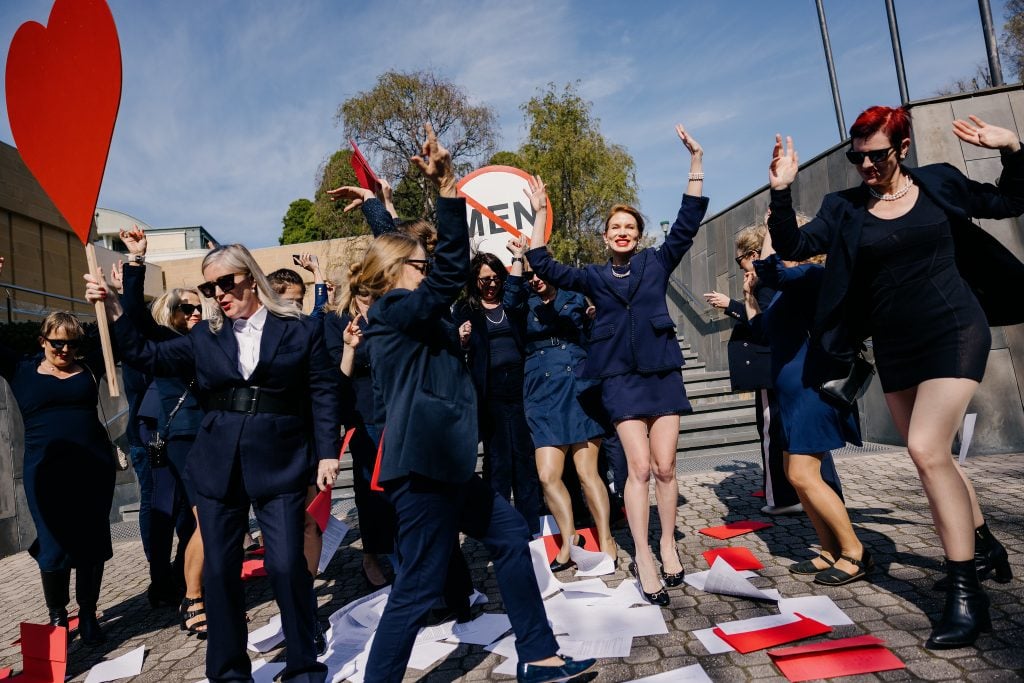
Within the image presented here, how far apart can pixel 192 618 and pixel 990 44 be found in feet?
32.5

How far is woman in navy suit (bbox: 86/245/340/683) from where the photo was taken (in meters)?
2.91

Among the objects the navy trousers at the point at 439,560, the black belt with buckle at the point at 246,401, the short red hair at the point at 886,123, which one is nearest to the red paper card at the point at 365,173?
the black belt with buckle at the point at 246,401

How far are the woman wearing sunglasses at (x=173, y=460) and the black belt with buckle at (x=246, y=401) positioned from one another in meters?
0.41

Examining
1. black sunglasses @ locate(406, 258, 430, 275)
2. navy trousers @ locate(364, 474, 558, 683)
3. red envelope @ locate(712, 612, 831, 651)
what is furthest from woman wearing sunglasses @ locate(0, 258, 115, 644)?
red envelope @ locate(712, 612, 831, 651)

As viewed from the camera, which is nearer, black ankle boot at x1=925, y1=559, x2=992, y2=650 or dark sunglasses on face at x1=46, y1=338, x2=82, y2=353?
black ankle boot at x1=925, y1=559, x2=992, y2=650

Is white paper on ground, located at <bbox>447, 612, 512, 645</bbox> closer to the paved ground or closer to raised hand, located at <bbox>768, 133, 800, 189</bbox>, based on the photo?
the paved ground

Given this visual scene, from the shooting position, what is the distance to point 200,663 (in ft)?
11.9

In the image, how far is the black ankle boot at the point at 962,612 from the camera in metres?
2.72

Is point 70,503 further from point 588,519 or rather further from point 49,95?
point 588,519

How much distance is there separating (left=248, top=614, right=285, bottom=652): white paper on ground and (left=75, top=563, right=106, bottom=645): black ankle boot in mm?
1010

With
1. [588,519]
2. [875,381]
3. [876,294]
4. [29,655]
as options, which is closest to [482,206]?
[588,519]

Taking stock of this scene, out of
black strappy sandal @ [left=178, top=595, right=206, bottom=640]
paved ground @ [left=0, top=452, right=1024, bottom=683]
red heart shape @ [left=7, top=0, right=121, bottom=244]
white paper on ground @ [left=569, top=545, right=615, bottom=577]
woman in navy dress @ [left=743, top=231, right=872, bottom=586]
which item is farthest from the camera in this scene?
white paper on ground @ [left=569, top=545, right=615, bottom=577]

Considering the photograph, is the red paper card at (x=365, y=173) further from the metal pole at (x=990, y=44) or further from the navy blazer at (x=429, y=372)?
the metal pole at (x=990, y=44)

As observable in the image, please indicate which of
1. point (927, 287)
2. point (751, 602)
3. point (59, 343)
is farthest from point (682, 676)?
point (59, 343)
